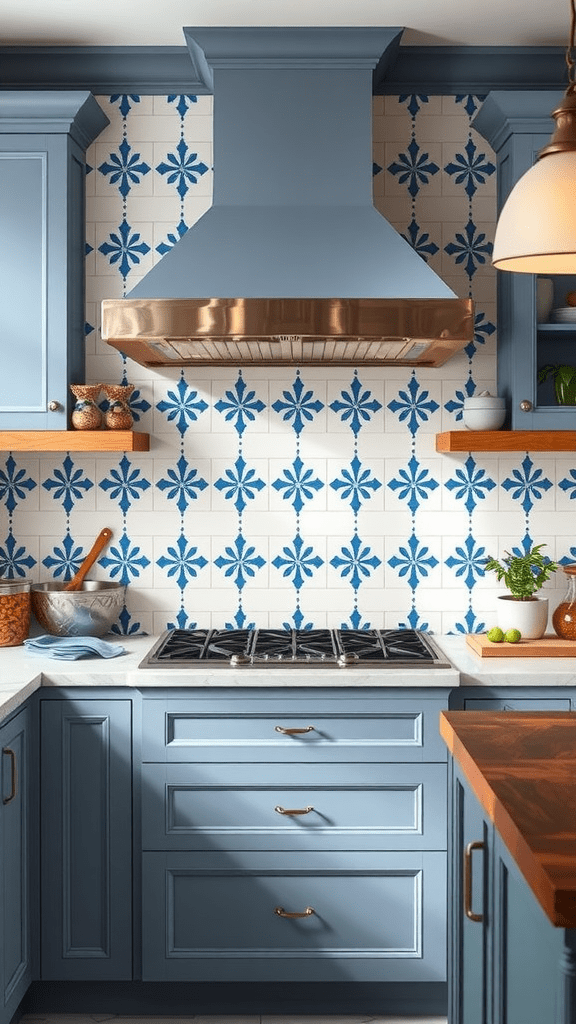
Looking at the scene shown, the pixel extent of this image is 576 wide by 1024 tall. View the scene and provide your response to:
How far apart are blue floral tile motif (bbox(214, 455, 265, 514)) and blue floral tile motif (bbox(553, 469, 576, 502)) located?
3.29ft

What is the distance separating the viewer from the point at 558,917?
129 cm

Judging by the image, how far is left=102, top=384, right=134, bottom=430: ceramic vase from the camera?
3350 mm

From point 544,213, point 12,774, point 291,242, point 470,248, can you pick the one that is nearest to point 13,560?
point 12,774

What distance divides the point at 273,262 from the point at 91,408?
73 centimetres

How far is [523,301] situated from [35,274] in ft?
4.87

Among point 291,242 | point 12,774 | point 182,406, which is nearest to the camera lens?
point 12,774

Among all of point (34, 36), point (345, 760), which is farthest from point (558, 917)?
point (34, 36)

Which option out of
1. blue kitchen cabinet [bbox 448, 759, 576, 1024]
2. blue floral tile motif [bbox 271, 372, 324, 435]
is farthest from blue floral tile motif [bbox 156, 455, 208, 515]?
blue kitchen cabinet [bbox 448, 759, 576, 1024]

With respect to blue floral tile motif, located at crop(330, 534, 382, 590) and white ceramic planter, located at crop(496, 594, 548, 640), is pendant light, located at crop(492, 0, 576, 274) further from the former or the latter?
blue floral tile motif, located at crop(330, 534, 382, 590)

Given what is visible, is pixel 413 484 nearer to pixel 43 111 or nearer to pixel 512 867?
pixel 43 111

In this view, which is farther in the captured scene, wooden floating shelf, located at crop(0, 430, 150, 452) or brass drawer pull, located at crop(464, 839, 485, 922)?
wooden floating shelf, located at crop(0, 430, 150, 452)

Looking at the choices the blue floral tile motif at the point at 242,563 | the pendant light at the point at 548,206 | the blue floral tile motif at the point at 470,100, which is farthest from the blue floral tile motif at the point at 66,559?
the pendant light at the point at 548,206

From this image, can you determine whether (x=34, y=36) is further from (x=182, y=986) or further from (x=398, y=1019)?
(x=398, y=1019)

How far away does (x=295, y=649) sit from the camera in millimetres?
3178
